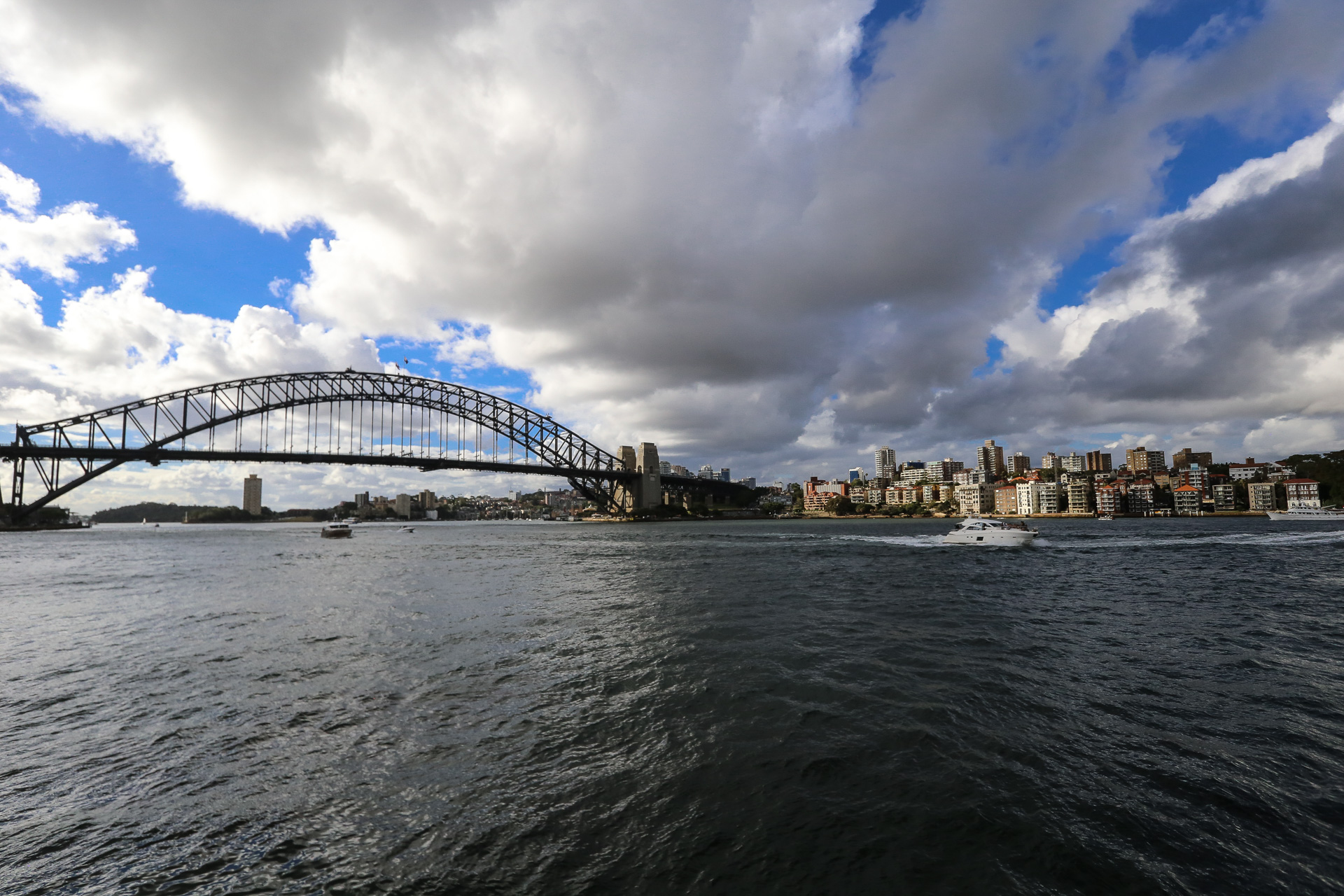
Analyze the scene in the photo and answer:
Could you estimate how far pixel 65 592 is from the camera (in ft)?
77.5

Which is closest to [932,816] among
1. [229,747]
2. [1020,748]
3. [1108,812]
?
Answer: [1108,812]

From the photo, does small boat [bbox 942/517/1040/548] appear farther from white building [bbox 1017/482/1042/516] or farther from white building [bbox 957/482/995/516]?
white building [bbox 957/482/995/516]

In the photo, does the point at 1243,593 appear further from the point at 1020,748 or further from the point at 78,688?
the point at 78,688

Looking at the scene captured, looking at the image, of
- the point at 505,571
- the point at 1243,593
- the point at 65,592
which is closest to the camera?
the point at 1243,593

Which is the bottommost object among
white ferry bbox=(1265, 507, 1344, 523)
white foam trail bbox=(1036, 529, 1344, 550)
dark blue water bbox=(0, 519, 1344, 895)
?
white ferry bbox=(1265, 507, 1344, 523)

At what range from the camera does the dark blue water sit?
5.27m

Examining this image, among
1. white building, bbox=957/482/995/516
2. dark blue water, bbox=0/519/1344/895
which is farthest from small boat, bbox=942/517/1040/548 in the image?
white building, bbox=957/482/995/516

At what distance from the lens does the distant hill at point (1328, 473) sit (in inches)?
4980

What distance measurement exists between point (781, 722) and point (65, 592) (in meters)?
30.5

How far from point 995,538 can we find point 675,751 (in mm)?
48662

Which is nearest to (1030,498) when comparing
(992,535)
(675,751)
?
(992,535)

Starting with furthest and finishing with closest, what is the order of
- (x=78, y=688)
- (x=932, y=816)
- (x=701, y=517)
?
(x=701, y=517)
(x=78, y=688)
(x=932, y=816)

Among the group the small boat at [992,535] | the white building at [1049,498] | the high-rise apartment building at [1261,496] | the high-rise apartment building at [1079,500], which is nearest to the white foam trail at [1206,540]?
the small boat at [992,535]

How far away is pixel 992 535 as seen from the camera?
4850 centimetres
